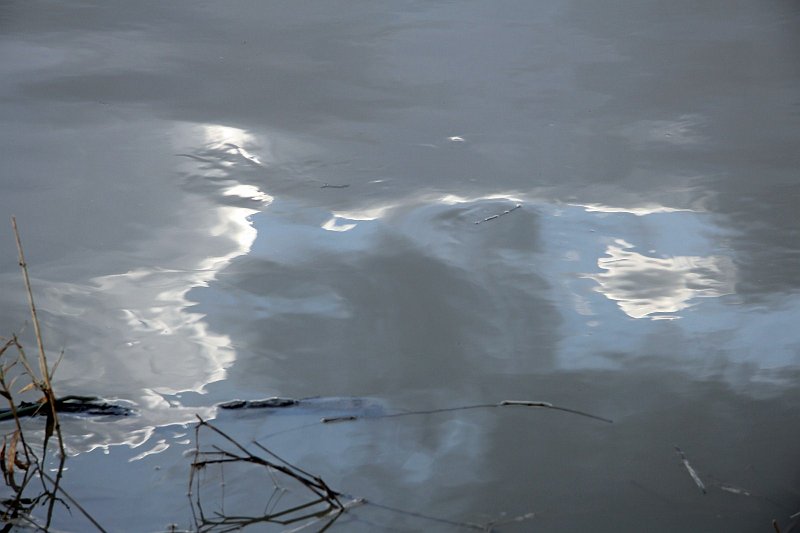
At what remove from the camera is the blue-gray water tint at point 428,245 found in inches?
67.4

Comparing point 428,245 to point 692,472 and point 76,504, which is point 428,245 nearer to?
point 692,472

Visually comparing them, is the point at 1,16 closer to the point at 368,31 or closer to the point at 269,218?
the point at 368,31

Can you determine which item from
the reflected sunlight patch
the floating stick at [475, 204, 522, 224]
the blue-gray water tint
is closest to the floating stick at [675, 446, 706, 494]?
the blue-gray water tint

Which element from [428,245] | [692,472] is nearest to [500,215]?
[428,245]

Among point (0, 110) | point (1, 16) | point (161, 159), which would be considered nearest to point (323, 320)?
point (161, 159)

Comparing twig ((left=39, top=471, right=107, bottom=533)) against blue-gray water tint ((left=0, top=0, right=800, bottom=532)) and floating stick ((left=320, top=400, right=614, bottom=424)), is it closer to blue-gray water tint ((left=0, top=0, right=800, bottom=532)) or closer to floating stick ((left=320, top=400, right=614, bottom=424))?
blue-gray water tint ((left=0, top=0, right=800, bottom=532))

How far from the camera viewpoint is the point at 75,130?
2893 mm

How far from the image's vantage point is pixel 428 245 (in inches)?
93.5

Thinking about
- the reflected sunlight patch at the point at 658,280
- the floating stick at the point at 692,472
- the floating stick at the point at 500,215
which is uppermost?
the floating stick at the point at 500,215

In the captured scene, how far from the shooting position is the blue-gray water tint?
67.4 inches

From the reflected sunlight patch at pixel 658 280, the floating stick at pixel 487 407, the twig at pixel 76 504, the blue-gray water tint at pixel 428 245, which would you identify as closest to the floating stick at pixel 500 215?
the blue-gray water tint at pixel 428 245

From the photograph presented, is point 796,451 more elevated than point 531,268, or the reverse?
point 531,268

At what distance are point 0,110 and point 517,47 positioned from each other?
1890 mm

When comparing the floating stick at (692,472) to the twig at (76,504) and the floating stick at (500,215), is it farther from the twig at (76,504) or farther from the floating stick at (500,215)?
the twig at (76,504)
